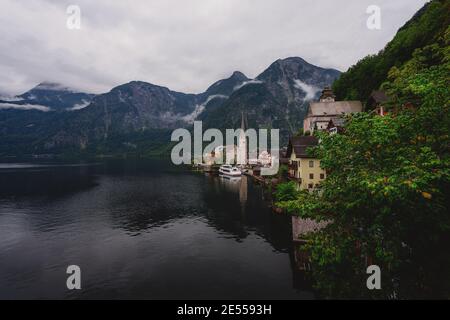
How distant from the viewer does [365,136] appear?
49.3ft

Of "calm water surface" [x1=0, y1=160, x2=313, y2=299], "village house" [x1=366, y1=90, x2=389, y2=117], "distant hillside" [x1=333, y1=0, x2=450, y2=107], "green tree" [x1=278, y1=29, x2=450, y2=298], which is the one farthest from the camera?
"distant hillside" [x1=333, y1=0, x2=450, y2=107]

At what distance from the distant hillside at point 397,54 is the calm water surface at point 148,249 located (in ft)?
203

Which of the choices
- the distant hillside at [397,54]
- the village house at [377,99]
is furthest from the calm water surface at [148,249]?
the distant hillside at [397,54]

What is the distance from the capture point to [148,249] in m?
42.9

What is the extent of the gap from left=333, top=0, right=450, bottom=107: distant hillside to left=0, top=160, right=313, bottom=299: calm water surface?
61877mm

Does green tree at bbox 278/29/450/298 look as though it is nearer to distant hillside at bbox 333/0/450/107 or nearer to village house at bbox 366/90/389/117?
village house at bbox 366/90/389/117

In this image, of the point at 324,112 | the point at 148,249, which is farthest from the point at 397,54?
the point at 148,249

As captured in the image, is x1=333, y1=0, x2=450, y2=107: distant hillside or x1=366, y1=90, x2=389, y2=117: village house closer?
x1=366, y1=90, x2=389, y2=117: village house

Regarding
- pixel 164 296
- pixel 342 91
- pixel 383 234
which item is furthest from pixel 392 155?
pixel 342 91

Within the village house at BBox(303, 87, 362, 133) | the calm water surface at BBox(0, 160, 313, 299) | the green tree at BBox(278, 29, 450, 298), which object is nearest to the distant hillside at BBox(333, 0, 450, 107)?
the village house at BBox(303, 87, 362, 133)

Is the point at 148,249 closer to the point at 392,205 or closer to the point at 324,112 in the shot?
the point at 392,205

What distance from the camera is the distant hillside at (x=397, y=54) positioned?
71375mm

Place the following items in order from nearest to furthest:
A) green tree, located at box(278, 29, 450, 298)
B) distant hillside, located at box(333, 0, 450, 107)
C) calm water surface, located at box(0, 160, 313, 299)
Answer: green tree, located at box(278, 29, 450, 298), calm water surface, located at box(0, 160, 313, 299), distant hillside, located at box(333, 0, 450, 107)

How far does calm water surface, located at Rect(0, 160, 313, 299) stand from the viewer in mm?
30719
